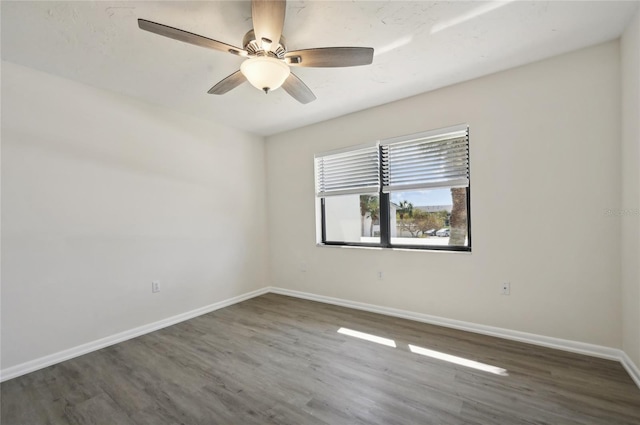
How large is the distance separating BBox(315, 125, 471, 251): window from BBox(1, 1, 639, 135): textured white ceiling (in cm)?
68

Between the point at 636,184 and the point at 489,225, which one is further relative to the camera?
the point at 489,225

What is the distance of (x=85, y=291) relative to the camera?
2.55 m

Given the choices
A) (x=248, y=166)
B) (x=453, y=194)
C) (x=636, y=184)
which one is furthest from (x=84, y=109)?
(x=636, y=184)

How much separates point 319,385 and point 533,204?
2.33 metres

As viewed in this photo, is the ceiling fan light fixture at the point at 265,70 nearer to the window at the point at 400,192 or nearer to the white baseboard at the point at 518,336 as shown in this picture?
the window at the point at 400,192

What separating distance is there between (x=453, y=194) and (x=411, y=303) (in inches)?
50.3

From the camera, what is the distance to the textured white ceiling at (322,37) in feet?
5.73

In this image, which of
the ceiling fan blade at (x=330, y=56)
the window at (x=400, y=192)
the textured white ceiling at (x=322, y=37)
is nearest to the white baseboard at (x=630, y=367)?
the window at (x=400, y=192)

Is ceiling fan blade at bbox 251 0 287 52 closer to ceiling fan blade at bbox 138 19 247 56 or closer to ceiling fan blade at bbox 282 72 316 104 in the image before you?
ceiling fan blade at bbox 138 19 247 56

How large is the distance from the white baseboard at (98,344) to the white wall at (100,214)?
5 centimetres

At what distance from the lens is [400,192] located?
330 cm

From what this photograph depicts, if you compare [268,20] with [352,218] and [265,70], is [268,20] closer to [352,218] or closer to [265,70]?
[265,70]

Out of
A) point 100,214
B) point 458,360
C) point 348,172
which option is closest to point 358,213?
point 348,172

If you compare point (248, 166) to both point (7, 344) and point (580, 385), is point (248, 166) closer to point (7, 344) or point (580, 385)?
point (7, 344)
